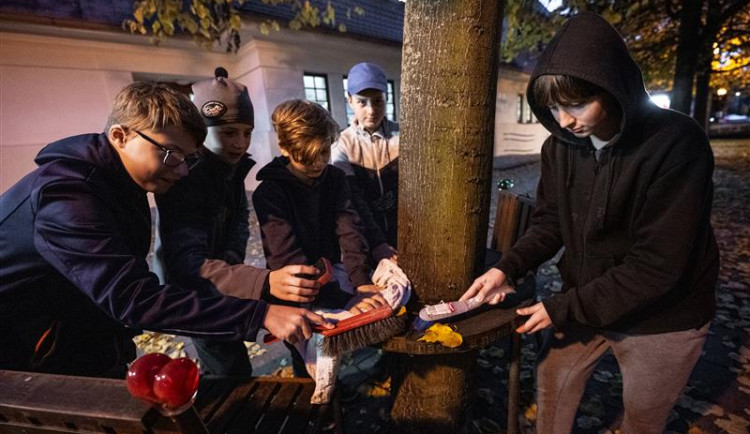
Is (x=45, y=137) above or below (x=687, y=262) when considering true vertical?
above

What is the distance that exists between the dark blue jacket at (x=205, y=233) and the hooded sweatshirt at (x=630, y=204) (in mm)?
1517

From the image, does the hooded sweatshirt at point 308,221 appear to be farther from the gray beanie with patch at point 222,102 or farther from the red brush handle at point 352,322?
the red brush handle at point 352,322

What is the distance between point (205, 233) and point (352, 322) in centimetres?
102

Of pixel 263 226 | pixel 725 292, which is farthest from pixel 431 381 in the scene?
pixel 725 292

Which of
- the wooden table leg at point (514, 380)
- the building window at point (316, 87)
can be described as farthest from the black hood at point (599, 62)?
the building window at point (316, 87)

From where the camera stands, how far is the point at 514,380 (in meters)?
1.96

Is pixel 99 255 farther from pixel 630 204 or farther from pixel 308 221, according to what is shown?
pixel 630 204

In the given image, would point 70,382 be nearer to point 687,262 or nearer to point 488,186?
point 488,186

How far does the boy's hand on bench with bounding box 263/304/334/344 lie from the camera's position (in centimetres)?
143

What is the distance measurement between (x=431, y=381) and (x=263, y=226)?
1.37 meters

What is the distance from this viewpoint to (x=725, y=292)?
4047 mm

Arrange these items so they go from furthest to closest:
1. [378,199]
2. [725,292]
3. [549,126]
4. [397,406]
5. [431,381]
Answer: [725,292] < [378,199] < [397,406] < [431,381] < [549,126]

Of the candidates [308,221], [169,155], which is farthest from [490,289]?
[169,155]

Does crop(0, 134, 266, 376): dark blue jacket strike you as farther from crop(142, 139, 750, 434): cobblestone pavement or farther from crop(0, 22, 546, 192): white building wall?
crop(0, 22, 546, 192): white building wall
